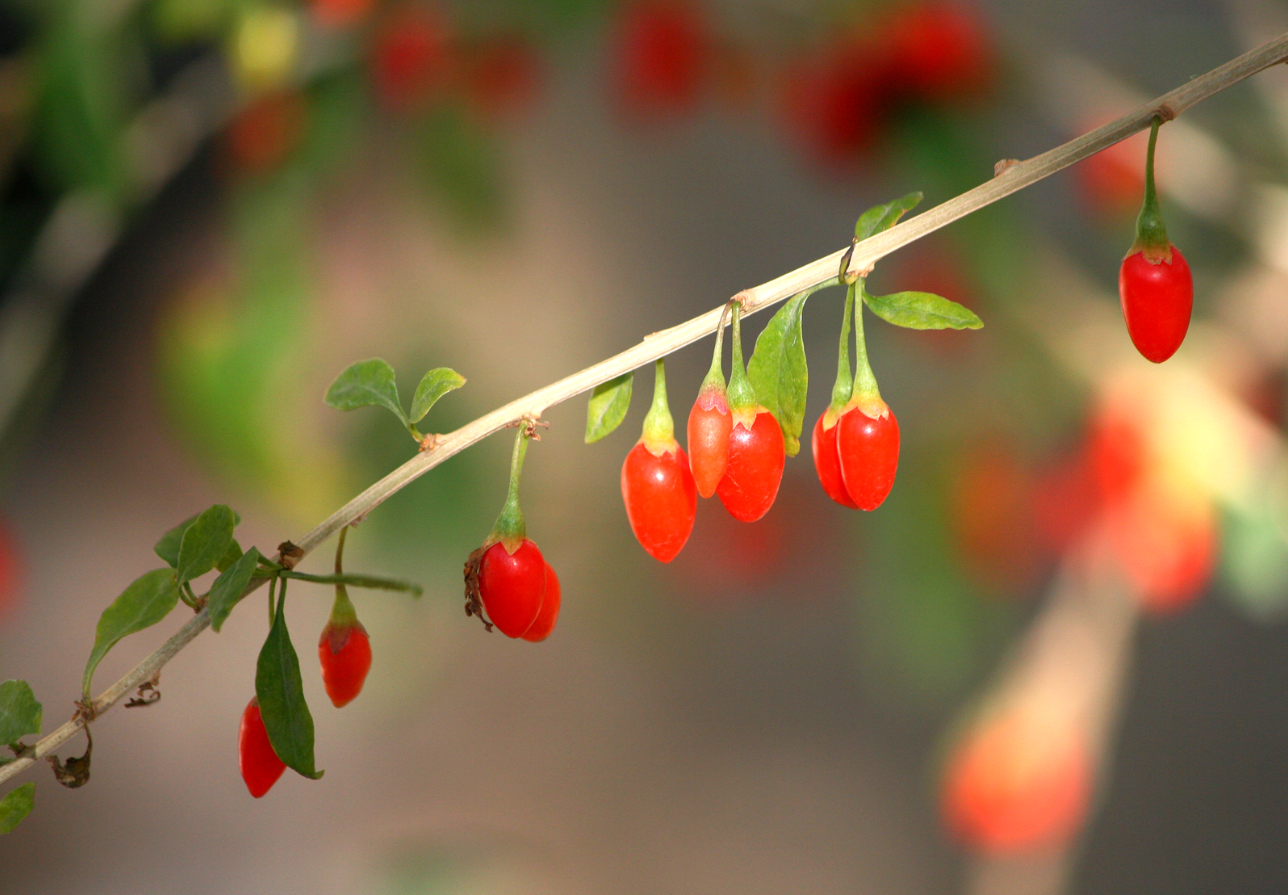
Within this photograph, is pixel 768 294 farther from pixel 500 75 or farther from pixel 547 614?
pixel 500 75

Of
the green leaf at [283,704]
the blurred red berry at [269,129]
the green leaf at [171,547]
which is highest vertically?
the blurred red berry at [269,129]

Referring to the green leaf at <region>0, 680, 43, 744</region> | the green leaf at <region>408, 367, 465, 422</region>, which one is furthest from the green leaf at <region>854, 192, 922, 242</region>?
the green leaf at <region>0, 680, 43, 744</region>

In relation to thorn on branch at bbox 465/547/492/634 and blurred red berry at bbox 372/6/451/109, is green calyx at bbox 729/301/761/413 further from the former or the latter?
blurred red berry at bbox 372/6/451/109

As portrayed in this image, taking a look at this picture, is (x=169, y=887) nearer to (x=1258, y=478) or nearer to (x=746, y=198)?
(x=746, y=198)

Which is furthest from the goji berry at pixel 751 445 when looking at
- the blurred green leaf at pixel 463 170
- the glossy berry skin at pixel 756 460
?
the blurred green leaf at pixel 463 170

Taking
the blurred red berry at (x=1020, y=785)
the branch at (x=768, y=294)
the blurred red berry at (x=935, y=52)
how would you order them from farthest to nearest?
the blurred red berry at (x=1020, y=785) → the blurred red berry at (x=935, y=52) → the branch at (x=768, y=294)

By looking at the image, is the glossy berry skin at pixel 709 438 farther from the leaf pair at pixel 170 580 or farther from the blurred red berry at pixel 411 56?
the blurred red berry at pixel 411 56

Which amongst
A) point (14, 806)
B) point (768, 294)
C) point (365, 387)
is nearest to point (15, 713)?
point (14, 806)
